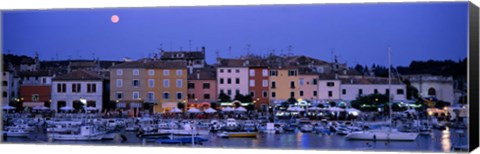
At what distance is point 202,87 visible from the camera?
17266 mm

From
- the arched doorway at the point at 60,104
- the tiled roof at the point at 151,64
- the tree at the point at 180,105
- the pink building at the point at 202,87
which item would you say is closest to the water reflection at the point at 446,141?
the pink building at the point at 202,87

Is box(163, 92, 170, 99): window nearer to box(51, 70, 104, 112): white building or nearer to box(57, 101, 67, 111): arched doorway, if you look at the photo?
box(51, 70, 104, 112): white building

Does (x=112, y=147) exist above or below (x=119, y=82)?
below

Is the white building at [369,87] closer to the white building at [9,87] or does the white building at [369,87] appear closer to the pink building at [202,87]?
the pink building at [202,87]

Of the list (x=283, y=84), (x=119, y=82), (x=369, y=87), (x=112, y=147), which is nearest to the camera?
(x=112, y=147)

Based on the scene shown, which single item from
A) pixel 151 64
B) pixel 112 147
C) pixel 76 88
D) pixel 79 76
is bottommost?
pixel 112 147

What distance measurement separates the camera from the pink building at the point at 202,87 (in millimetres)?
17328

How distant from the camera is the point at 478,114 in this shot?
1330 cm

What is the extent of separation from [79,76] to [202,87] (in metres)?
2.43

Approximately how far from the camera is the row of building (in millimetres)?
16594

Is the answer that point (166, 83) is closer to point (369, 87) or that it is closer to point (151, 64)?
point (151, 64)

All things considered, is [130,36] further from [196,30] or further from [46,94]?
[46,94]

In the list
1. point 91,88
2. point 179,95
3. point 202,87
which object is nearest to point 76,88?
point 91,88

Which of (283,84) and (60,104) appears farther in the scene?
(60,104)
